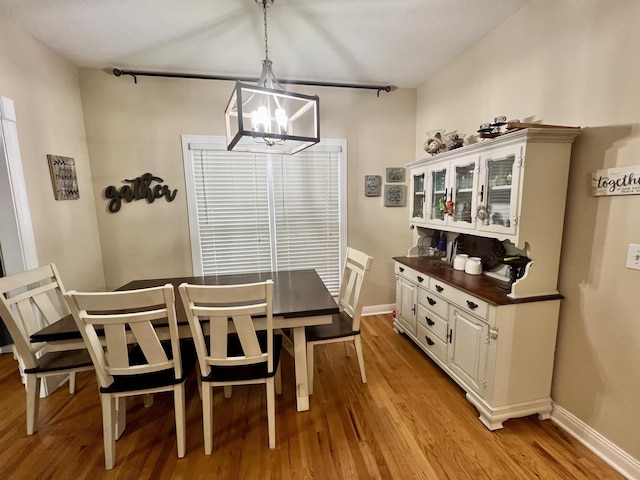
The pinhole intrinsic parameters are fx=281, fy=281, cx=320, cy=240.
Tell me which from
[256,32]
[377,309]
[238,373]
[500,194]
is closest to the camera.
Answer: [238,373]

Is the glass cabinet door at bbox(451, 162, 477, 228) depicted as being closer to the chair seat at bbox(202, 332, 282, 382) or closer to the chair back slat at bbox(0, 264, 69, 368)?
the chair seat at bbox(202, 332, 282, 382)

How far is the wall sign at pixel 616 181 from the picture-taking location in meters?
1.40

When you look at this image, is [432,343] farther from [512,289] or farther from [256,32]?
[256,32]

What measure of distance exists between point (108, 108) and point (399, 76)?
297cm

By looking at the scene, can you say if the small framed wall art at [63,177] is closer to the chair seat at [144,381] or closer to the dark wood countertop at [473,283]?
the chair seat at [144,381]

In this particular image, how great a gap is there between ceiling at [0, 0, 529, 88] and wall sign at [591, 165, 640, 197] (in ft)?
4.35

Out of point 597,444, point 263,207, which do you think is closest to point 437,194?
point 263,207

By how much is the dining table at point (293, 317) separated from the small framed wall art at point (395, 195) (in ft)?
5.22

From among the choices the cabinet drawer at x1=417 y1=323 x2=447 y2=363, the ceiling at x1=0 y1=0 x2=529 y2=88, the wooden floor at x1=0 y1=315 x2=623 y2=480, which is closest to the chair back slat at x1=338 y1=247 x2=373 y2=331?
the wooden floor at x1=0 y1=315 x2=623 y2=480

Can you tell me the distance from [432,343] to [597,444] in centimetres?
105

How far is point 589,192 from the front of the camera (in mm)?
1611

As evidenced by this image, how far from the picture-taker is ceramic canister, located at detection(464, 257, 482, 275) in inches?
87.3

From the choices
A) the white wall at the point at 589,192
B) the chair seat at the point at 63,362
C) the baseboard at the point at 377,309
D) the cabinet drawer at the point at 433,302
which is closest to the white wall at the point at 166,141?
the baseboard at the point at 377,309

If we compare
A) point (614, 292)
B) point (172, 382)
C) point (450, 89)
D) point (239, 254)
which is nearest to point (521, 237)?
point (614, 292)
